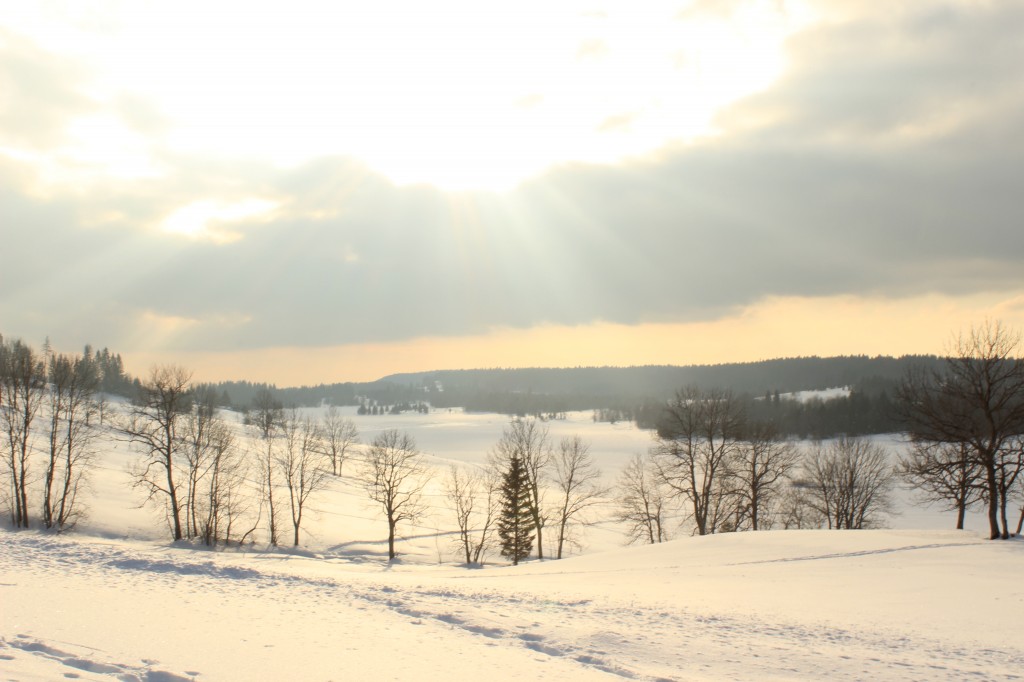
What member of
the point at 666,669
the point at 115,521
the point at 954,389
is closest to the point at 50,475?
the point at 115,521

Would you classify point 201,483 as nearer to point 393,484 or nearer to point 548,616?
point 393,484

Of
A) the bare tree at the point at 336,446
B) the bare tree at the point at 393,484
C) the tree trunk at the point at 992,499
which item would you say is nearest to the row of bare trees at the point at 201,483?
the bare tree at the point at 393,484

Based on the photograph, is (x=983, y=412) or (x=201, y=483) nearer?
(x=983, y=412)

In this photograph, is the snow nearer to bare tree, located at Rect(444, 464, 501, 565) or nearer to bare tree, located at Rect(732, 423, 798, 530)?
bare tree, located at Rect(444, 464, 501, 565)

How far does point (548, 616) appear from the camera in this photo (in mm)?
13789

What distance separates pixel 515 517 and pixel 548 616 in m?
27.3

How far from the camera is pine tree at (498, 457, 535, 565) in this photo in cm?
4053

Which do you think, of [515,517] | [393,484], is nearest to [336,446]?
[393,484]

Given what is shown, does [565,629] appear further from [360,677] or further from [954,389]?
[954,389]

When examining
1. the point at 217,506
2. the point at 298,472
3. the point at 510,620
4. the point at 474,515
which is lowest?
the point at 474,515

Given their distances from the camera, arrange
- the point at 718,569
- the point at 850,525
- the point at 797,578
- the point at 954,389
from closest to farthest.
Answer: the point at 797,578
the point at 718,569
the point at 954,389
the point at 850,525

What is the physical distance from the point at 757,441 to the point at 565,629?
35443 millimetres

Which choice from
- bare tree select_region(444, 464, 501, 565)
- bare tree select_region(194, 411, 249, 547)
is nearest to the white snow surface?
bare tree select_region(194, 411, 249, 547)

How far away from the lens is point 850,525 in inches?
1866
